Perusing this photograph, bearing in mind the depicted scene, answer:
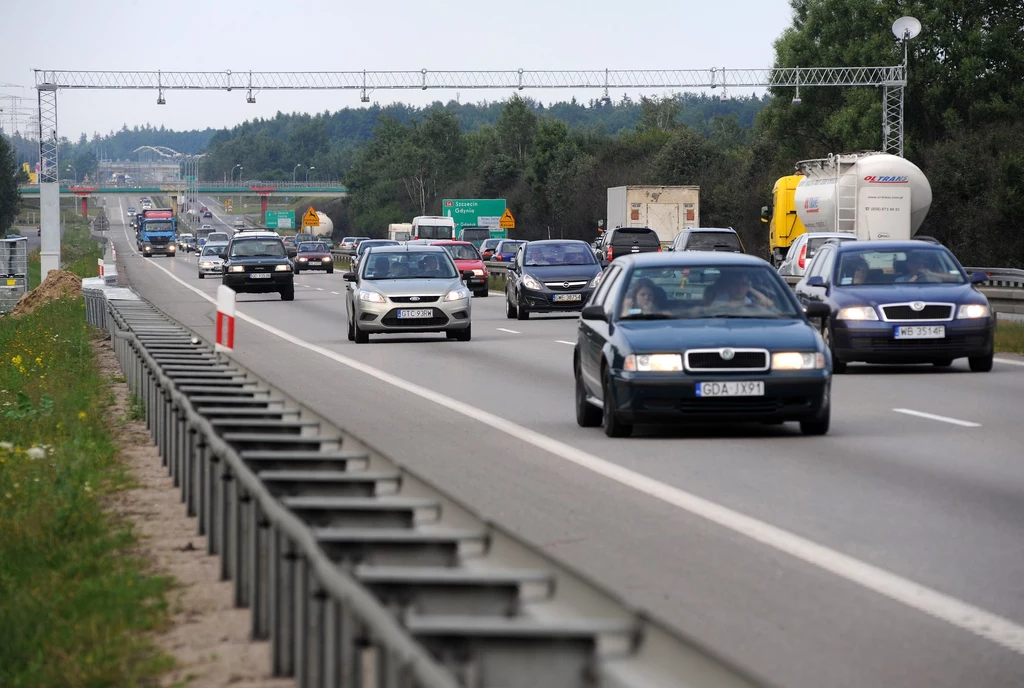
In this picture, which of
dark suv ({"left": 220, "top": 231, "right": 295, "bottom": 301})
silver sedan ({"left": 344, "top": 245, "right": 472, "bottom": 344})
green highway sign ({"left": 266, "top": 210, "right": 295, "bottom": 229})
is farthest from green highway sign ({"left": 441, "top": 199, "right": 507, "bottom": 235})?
green highway sign ({"left": 266, "top": 210, "right": 295, "bottom": 229})

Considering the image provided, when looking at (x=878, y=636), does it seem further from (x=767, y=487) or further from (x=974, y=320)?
(x=974, y=320)

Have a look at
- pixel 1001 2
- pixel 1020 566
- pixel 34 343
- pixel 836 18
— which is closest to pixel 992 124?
pixel 1001 2

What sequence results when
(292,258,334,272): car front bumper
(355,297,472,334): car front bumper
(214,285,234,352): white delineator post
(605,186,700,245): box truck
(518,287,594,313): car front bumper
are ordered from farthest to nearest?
(292,258,334,272): car front bumper
(605,186,700,245): box truck
(518,287,594,313): car front bumper
(355,297,472,334): car front bumper
(214,285,234,352): white delineator post

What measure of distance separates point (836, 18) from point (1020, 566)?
251 ft

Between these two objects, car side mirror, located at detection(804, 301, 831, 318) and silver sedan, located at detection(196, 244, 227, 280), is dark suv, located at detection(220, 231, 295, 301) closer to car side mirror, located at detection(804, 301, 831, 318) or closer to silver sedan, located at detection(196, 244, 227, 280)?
silver sedan, located at detection(196, 244, 227, 280)

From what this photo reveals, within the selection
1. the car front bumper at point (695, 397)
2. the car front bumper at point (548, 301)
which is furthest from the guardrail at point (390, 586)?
the car front bumper at point (548, 301)

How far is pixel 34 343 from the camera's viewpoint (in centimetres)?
2617

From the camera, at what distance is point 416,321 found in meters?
27.6

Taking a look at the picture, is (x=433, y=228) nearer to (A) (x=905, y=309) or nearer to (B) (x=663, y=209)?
(B) (x=663, y=209)

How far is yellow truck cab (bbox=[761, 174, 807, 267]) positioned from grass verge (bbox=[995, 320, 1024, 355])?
17.1m

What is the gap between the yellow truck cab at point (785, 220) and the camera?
4738cm

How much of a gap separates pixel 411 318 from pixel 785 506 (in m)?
18.1

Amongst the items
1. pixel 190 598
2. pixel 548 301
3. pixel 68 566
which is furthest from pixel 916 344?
pixel 548 301

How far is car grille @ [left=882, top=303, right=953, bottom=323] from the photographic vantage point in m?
20.1
